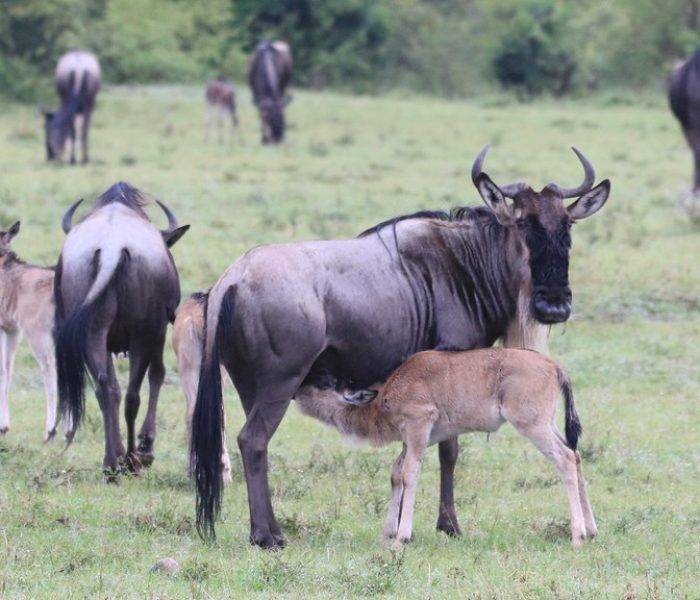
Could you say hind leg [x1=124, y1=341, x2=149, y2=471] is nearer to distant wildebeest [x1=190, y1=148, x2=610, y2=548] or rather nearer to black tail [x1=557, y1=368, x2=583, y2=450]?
distant wildebeest [x1=190, y1=148, x2=610, y2=548]

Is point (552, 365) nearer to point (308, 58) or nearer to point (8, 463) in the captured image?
point (8, 463)

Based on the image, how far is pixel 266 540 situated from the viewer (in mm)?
6371

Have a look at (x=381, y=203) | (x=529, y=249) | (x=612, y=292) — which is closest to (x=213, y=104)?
(x=381, y=203)

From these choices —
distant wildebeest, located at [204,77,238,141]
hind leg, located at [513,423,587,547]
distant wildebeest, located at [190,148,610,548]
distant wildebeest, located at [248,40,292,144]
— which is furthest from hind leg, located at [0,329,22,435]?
distant wildebeest, located at [204,77,238,141]

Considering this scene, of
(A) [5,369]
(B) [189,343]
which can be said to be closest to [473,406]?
(B) [189,343]

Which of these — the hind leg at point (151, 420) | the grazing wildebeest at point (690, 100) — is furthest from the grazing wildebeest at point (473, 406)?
the grazing wildebeest at point (690, 100)

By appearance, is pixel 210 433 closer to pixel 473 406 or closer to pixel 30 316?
pixel 473 406

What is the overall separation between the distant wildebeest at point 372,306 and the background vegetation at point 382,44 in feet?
94.1

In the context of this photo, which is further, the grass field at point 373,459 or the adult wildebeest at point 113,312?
the adult wildebeest at point 113,312

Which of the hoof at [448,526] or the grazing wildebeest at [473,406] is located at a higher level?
the grazing wildebeest at [473,406]

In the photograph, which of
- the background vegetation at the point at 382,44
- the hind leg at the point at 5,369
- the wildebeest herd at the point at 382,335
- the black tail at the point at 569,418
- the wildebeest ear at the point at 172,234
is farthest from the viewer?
the background vegetation at the point at 382,44

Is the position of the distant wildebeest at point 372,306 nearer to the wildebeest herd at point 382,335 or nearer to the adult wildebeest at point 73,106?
the wildebeest herd at point 382,335

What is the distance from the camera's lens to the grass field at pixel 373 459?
5.82 m

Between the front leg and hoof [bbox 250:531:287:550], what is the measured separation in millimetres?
791
